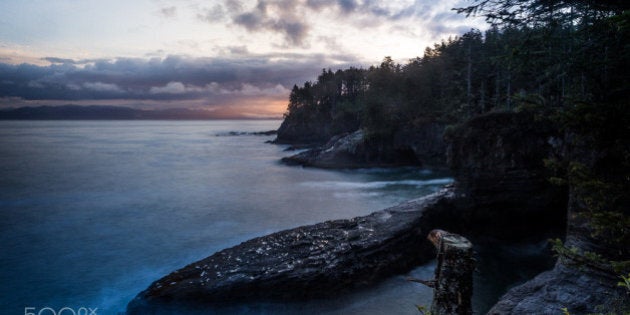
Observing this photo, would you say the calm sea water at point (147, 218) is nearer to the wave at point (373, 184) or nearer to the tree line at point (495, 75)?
the wave at point (373, 184)

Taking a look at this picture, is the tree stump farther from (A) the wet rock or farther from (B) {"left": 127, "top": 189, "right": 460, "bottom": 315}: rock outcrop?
(B) {"left": 127, "top": 189, "right": 460, "bottom": 315}: rock outcrop

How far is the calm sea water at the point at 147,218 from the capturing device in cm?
1382

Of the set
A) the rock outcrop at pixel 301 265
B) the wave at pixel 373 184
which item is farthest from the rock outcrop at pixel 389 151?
the rock outcrop at pixel 301 265

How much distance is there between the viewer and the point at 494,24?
27.1 feet

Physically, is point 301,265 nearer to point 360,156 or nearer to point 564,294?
point 564,294

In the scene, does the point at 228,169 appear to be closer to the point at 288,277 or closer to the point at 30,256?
the point at 30,256

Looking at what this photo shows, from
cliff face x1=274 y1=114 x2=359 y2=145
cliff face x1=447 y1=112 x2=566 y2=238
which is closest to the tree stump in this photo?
cliff face x1=447 y1=112 x2=566 y2=238

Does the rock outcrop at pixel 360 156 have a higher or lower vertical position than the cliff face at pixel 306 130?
lower

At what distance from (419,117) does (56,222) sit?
4098 centimetres

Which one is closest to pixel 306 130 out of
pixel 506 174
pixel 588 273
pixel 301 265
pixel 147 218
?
pixel 147 218

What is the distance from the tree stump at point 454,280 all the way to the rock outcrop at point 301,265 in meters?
8.15

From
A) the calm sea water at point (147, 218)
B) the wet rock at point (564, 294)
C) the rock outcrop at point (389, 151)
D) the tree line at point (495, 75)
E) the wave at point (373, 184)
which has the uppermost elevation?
the tree line at point (495, 75)

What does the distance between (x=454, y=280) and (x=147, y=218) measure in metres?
24.0

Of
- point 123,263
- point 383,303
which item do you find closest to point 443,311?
point 383,303
